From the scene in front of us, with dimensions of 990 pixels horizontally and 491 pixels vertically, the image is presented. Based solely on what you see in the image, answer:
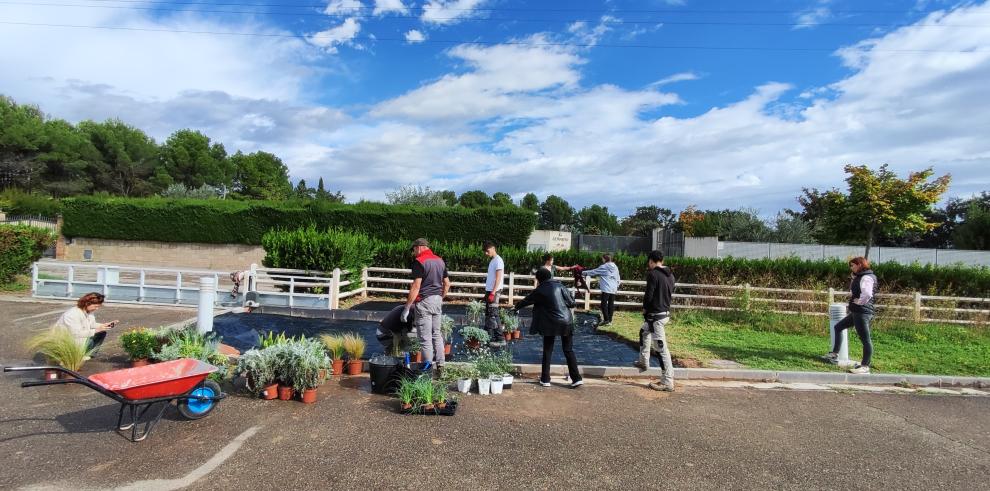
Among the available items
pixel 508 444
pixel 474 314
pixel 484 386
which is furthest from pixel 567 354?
pixel 474 314

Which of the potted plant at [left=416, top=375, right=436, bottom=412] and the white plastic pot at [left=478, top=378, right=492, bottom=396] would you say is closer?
the potted plant at [left=416, top=375, right=436, bottom=412]

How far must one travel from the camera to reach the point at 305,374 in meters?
5.30

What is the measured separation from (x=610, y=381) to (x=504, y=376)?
5.11ft

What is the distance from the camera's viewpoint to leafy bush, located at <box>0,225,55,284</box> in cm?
1357

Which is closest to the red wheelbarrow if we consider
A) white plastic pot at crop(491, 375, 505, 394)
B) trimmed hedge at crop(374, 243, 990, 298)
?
white plastic pot at crop(491, 375, 505, 394)

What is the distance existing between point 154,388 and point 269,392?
1383 millimetres

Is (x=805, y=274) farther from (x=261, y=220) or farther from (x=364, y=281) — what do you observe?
(x=261, y=220)

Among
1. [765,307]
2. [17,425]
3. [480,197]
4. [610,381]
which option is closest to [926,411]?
[610,381]

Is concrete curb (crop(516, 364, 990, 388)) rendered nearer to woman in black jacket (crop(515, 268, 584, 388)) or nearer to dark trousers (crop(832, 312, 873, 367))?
dark trousers (crop(832, 312, 873, 367))

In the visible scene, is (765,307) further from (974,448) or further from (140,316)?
(140,316)

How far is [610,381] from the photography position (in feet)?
22.2

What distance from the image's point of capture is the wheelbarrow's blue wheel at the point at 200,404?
4.60m

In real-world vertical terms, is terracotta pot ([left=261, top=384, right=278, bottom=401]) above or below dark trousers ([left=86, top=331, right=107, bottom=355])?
below

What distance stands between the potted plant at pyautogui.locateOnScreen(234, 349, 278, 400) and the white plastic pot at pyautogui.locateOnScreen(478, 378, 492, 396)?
6.95 feet
